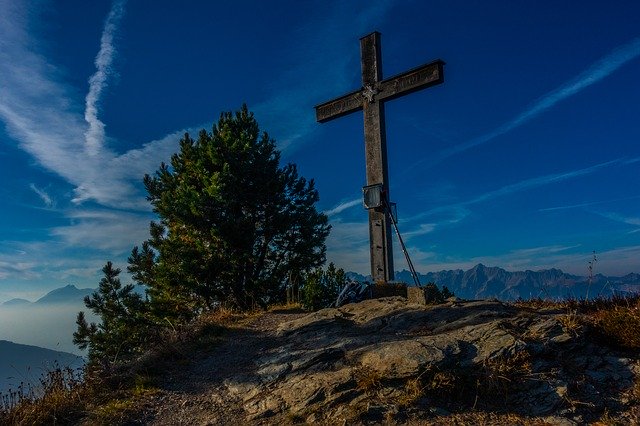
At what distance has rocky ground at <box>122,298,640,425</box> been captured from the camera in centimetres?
578

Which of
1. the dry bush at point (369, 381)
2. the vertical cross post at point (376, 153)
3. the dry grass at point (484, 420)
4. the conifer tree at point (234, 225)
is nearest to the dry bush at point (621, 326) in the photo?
the dry grass at point (484, 420)

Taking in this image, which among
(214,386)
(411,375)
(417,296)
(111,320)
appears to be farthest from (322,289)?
(111,320)

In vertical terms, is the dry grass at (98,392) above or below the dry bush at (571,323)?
below

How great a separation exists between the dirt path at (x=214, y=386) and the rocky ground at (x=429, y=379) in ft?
0.08

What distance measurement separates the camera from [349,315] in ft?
32.8

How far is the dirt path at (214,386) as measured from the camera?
262 inches

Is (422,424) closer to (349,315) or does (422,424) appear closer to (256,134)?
(349,315)

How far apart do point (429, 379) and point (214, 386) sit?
3815mm

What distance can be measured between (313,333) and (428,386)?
3392mm

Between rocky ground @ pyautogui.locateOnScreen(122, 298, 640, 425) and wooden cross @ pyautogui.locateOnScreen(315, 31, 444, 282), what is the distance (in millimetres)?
3921

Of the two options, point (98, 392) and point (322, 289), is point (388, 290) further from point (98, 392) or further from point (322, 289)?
point (98, 392)

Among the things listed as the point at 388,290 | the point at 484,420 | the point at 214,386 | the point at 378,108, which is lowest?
the point at 484,420

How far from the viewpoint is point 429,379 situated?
622cm

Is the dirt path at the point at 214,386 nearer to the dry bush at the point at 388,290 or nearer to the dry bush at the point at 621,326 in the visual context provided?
the dry bush at the point at 388,290
